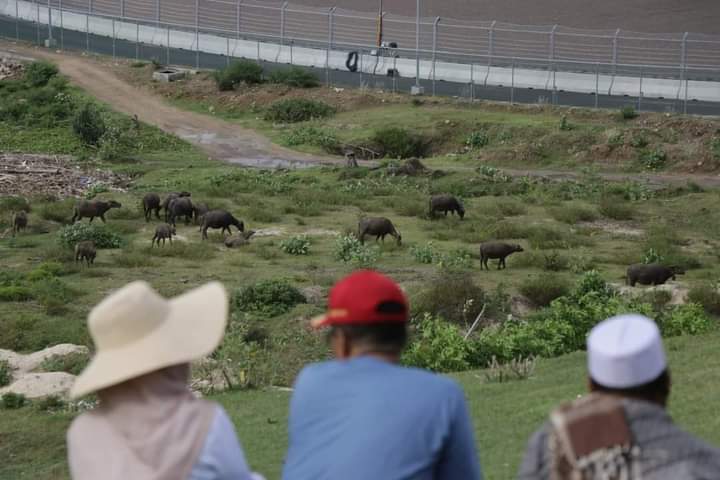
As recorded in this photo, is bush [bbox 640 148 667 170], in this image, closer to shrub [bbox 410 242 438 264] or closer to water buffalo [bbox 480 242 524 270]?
shrub [bbox 410 242 438 264]

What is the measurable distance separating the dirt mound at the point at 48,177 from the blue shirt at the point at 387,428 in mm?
32782

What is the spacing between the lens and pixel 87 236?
29500mm

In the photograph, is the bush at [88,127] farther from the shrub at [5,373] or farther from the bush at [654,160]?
the shrub at [5,373]

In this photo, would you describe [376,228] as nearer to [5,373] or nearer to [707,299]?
[707,299]

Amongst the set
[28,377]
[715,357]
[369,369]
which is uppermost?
[369,369]

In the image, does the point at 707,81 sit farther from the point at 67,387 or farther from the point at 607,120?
the point at 67,387

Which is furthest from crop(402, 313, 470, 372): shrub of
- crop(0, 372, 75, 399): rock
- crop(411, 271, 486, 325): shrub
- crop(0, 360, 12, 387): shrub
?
crop(0, 360, 12, 387): shrub

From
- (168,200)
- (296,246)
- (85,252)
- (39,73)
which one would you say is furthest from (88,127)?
(85,252)

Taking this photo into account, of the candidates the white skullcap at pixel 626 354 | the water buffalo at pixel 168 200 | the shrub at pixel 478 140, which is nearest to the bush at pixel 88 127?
the shrub at pixel 478 140

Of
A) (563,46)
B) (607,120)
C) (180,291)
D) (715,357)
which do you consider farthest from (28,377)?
(563,46)

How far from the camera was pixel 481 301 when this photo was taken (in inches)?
854

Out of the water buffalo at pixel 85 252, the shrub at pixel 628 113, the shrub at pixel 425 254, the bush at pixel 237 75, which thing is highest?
the bush at pixel 237 75

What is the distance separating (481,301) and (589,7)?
2393 inches

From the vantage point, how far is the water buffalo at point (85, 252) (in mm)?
27266
